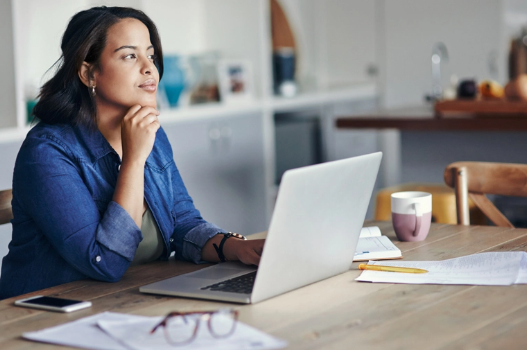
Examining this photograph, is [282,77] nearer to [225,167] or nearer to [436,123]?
[225,167]

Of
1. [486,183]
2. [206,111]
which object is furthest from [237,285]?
[206,111]

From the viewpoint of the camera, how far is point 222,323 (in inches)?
39.8

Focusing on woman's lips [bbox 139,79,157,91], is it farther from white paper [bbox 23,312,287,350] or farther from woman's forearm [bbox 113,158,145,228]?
white paper [bbox 23,312,287,350]

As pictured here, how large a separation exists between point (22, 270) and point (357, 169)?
79cm

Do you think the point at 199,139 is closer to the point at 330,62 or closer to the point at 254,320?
the point at 330,62

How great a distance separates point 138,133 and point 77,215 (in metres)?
0.24

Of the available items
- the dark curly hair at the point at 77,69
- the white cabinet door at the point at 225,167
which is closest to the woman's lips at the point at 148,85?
the dark curly hair at the point at 77,69

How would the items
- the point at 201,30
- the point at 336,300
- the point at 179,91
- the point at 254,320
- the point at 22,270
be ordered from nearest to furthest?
the point at 254,320
the point at 336,300
the point at 22,270
the point at 179,91
the point at 201,30

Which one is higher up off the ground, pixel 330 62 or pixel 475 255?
pixel 330 62

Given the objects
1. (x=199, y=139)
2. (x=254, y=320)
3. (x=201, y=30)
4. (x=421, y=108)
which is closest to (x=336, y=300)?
(x=254, y=320)

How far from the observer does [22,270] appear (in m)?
1.59

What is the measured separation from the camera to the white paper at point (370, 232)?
1.70 metres

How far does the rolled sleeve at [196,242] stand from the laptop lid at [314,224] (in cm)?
34

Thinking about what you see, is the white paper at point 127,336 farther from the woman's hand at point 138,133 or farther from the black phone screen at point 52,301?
the woman's hand at point 138,133
